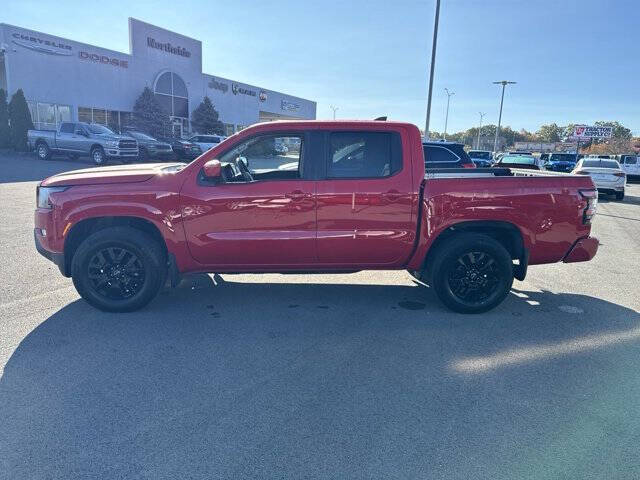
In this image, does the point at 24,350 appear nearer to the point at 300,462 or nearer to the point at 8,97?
the point at 300,462

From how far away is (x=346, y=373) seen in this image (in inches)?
141

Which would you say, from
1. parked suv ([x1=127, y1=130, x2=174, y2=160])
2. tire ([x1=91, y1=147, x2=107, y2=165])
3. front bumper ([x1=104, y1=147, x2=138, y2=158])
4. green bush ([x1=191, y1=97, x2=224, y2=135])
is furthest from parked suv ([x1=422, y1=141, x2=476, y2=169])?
green bush ([x1=191, y1=97, x2=224, y2=135])

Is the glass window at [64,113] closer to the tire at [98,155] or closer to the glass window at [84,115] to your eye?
the glass window at [84,115]

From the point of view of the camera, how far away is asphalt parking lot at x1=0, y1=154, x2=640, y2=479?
8.53ft

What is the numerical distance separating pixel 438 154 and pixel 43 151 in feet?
67.8

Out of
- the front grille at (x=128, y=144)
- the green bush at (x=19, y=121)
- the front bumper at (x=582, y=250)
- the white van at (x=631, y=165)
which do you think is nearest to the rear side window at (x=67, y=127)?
the front grille at (x=128, y=144)

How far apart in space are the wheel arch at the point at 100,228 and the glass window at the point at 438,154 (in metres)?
6.85

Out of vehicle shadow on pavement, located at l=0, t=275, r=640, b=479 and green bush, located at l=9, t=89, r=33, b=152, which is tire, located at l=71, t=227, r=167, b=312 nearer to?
vehicle shadow on pavement, located at l=0, t=275, r=640, b=479

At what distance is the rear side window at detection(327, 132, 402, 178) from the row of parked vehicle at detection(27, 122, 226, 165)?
720 inches

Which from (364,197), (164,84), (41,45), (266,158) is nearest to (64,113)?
(41,45)

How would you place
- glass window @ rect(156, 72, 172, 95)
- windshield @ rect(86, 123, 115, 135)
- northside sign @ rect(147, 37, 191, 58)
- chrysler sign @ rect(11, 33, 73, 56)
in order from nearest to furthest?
1. windshield @ rect(86, 123, 115, 135)
2. chrysler sign @ rect(11, 33, 73, 56)
3. northside sign @ rect(147, 37, 191, 58)
4. glass window @ rect(156, 72, 172, 95)

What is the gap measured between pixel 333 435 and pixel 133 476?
3.80 ft

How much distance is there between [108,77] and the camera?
3052cm

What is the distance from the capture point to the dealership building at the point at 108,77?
26.0 meters
